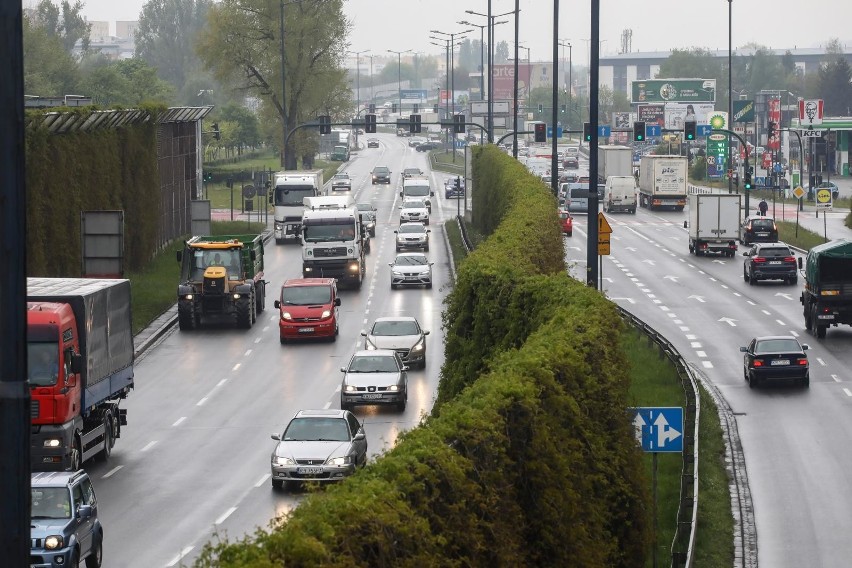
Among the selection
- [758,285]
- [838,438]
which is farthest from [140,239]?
[838,438]

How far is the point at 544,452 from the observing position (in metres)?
14.3

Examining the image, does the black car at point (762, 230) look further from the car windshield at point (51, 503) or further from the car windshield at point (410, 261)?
the car windshield at point (51, 503)

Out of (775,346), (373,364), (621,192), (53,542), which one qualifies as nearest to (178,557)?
(53,542)

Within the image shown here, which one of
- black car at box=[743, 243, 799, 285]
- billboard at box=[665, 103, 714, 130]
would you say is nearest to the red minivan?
black car at box=[743, 243, 799, 285]

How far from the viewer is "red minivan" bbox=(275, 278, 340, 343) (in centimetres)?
4581

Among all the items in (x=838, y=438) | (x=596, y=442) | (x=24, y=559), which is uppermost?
(x=24, y=559)

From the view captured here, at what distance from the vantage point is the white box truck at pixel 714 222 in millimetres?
71688

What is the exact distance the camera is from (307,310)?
4619 cm

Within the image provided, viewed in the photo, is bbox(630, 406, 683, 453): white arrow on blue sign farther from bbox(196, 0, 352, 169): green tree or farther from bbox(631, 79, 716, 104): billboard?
bbox(631, 79, 716, 104): billboard

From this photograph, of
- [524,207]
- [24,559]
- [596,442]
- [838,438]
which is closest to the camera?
[24,559]

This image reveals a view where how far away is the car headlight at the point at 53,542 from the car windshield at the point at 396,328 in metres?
22.5

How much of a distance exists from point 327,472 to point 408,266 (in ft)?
111

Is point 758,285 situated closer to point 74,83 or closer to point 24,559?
point 24,559

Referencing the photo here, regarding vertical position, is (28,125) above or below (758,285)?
above
